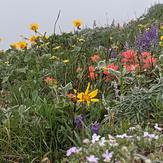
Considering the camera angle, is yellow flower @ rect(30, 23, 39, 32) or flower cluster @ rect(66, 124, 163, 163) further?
yellow flower @ rect(30, 23, 39, 32)

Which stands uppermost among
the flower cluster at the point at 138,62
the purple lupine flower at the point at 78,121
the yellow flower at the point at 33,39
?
the yellow flower at the point at 33,39

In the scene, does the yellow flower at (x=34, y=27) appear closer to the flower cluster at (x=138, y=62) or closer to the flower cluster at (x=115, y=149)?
the flower cluster at (x=138, y=62)

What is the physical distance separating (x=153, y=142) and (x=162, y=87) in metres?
1.18

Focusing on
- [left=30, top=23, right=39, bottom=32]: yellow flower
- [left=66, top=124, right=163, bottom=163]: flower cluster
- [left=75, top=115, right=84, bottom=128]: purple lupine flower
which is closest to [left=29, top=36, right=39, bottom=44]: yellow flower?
[left=30, top=23, right=39, bottom=32]: yellow flower

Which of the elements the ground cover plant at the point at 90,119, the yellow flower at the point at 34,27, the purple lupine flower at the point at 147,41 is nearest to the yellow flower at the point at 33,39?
the yellow flower at the point at 34,27

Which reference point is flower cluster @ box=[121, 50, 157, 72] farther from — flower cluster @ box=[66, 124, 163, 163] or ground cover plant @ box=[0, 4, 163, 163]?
flower cluster @ box=[66, 124, 163, 163]

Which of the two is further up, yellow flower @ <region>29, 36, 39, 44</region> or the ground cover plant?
yellow flower @ <region>29, 36, 39, 44</region>

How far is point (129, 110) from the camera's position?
148 inches

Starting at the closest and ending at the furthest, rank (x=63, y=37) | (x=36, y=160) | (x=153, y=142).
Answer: (x=153, y=142), (x=36, y=160), (x=63, y=37)

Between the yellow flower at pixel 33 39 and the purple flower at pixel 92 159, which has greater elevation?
the yellow flower at pixel 33 39

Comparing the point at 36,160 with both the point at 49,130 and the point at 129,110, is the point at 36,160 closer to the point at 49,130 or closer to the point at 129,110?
the point at 49,130

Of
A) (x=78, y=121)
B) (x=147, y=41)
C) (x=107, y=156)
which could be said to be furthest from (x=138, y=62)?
(x=107, y=156)

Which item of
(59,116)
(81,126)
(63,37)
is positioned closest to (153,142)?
(81,126)

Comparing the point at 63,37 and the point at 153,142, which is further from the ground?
the point at 63,37
